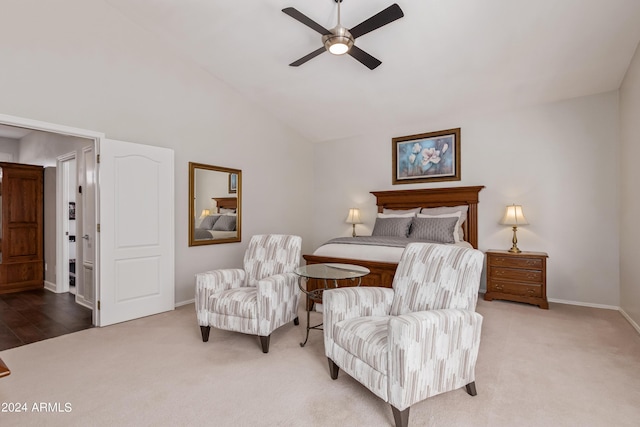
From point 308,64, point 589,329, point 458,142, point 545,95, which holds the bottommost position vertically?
point 589,329

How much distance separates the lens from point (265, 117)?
549cm

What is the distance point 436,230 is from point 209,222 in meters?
3.20

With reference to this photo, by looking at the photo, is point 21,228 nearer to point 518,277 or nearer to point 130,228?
point 130,228

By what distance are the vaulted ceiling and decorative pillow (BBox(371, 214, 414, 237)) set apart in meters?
1.66

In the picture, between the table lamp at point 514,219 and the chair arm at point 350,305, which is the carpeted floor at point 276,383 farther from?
the table lamp at point 514,219

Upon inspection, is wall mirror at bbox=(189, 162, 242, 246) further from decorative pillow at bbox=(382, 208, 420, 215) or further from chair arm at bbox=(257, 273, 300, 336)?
decorative pillow at bbox=(382, 208, 420, 215)

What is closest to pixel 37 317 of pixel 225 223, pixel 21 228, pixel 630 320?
pixel 21 228

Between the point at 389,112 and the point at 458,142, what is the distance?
1.17 meters

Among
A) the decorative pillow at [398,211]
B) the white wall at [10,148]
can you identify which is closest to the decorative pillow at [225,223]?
the decorative pillow at [398,211]

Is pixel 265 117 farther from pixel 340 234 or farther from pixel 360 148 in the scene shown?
pixel 340 234

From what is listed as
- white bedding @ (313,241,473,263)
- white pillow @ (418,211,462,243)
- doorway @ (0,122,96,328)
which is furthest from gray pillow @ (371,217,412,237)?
doorway @ (0,122,96,328)

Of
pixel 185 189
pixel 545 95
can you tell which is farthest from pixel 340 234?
pixel 545 95

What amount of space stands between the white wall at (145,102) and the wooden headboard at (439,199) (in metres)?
1.79

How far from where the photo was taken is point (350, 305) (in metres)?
2.26
